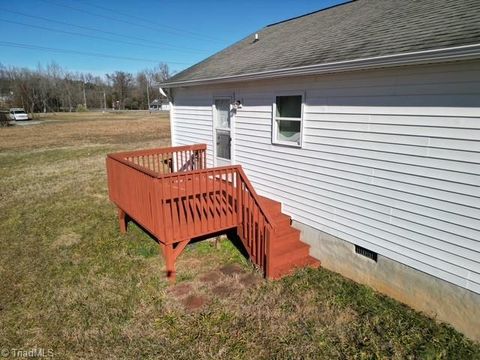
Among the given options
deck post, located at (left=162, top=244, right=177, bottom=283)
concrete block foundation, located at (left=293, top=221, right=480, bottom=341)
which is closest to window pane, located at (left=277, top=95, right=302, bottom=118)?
concrete block foundation, located at (left=293, top=221, right=480, bottom=341)

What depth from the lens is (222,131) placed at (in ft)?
23.7

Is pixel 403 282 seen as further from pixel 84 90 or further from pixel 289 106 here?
pixel 84 90

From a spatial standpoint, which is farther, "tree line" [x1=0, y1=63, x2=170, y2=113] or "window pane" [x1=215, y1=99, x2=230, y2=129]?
"tree line" [x1=0, y1=63, x2=170, y2=113]

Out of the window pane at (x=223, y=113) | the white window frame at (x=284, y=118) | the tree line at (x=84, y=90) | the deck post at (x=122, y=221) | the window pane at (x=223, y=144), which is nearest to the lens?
the white window frame at (x=284, y=118)

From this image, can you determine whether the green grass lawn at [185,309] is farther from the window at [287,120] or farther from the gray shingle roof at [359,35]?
the gray shingle roof at [359,35]

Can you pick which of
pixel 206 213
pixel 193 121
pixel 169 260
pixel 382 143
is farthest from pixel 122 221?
pixel 382 143

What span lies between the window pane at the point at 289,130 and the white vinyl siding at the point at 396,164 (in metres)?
0.19

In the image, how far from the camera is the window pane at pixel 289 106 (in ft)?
17.2

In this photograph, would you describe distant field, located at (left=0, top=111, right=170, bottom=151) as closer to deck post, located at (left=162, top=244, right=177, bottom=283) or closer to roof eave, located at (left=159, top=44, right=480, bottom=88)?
deck post, located at (left=162, top=244, right=177, bottom=283)

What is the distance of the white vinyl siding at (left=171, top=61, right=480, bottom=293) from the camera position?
3.39 metres

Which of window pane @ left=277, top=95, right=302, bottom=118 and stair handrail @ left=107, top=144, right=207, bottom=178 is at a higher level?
window pane @ left=277, top=95, right=302, bottom=118

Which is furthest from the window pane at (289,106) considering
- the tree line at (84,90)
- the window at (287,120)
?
the tree line at (84,90)

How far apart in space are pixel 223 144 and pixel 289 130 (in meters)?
2.18

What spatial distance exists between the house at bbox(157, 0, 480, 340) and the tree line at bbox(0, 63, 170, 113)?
7962cm
